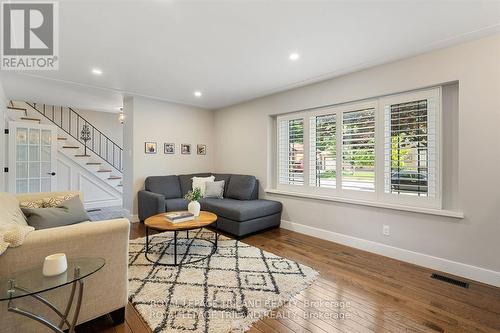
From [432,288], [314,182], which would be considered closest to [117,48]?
[314,182]

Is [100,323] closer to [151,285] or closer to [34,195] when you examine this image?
[151,285]

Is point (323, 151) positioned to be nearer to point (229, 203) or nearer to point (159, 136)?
point (229, 203)

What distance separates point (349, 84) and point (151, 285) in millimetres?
3540

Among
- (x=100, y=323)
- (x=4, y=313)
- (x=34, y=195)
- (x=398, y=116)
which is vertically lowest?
(x=100, y=323)

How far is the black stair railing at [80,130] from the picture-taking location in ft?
20.6

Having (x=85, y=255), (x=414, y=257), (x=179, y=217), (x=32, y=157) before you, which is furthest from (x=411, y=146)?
(x=32, y=157)

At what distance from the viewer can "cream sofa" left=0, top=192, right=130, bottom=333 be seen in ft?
4.62

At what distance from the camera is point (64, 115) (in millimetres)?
6504

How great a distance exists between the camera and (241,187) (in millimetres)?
4703

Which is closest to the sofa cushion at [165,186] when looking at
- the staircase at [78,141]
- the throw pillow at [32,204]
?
the throw pillow at [32,204]

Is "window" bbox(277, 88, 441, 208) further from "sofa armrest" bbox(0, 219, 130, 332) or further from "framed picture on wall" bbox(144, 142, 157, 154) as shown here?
"sofa armrest" bbox(0, 219, 130, 332)

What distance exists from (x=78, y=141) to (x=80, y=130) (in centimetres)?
34

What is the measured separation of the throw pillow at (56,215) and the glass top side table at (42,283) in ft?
3.36

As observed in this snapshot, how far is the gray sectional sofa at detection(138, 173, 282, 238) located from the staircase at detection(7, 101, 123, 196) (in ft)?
8.68
